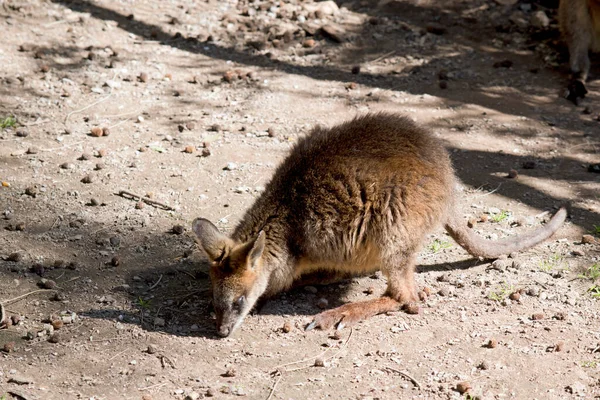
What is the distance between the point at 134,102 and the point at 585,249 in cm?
395

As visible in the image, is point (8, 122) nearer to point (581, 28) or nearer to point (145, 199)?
point (145, 199)

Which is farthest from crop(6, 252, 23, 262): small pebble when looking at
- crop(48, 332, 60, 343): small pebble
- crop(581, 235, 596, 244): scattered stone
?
crop(581, 235, 596, 244): scattered stone

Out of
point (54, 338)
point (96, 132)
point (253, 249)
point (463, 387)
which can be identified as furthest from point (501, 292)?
point (96, 132)

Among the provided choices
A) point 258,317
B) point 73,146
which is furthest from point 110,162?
point 258,317

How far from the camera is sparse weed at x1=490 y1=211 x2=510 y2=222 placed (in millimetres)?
5762

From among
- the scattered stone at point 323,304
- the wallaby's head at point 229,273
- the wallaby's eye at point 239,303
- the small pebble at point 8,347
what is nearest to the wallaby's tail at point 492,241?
the scattered stone at point 323,304

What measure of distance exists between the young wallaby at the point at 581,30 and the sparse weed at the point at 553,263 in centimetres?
317

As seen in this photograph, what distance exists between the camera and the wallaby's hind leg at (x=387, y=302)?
476 centimetres

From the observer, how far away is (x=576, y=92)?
7586mm

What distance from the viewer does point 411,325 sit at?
475cm

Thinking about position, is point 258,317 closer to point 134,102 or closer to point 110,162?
point 110,162

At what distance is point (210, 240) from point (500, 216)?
2262mm

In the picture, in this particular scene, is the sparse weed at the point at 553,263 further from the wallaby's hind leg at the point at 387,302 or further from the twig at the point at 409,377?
the twig at the point at 409,377

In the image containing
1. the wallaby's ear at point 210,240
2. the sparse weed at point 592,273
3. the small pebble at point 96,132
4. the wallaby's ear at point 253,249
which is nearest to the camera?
the wallaby's ear at point 253,249
